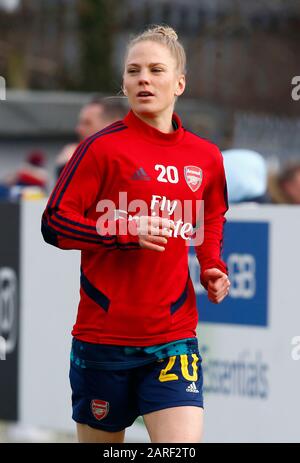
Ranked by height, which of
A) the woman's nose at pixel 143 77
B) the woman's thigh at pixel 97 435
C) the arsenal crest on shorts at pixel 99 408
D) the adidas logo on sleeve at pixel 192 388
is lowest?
the woman's thigh at pixel 97 435

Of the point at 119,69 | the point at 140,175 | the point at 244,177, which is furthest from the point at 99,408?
the point at 119,69

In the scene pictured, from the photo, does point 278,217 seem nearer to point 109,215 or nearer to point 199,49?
point 109,215

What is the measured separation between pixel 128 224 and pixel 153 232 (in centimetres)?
13

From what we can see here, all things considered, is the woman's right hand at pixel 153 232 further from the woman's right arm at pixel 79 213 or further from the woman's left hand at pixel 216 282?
the woman's left hand at pixel 216 282

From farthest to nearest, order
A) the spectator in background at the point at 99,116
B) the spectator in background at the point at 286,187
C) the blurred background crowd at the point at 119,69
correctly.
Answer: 1. the blurred background crowd at the point at 119,69
2. the spectator in background at the point at 286,187
3. the spectator in background at the point at 99,116

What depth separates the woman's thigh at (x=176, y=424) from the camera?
4.89 m

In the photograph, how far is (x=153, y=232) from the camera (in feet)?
15.6

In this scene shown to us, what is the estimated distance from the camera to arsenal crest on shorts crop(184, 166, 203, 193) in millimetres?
4996

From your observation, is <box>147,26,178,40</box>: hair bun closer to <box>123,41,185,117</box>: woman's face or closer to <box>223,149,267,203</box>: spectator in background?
<box>123,41,185,117</box>: woman's face

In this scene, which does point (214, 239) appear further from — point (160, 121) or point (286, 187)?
point (286, 187)

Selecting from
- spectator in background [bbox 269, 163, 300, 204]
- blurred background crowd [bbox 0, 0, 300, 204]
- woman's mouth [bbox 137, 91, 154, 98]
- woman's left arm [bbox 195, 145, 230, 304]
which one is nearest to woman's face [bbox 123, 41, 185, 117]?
woman's mouth [bbox 137, 91, 154, 98]

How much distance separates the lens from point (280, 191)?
8758 millimetres

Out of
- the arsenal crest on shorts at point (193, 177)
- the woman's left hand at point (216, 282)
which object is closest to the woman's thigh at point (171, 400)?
the woman's left hand at point (216, 282)

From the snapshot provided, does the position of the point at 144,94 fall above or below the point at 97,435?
above
